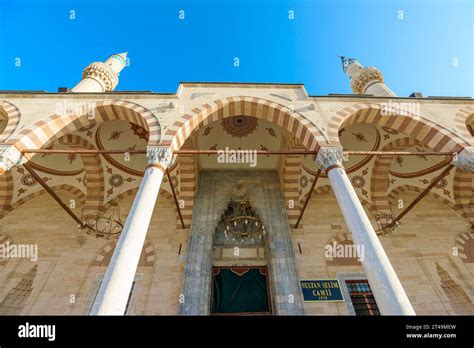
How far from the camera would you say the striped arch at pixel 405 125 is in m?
6.40

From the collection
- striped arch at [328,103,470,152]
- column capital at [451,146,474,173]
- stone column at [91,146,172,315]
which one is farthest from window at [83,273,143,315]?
column capital at [451,146,474,173]

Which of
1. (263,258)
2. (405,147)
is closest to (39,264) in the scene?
(263,258)

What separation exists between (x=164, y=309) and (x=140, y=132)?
16.6ft

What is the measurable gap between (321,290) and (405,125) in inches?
179

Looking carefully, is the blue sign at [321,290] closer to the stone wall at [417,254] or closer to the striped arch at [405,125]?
the stone wall at [417,254]

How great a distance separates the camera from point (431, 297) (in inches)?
272

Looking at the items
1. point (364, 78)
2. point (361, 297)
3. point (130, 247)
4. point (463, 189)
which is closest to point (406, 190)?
point (463, 189)

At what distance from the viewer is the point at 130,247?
425 centimetres

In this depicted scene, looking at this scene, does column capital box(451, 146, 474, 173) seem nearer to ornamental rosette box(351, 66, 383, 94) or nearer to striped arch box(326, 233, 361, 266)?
striped arch box(326, 233, 361, 266)

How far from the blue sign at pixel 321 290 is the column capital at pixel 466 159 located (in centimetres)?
384

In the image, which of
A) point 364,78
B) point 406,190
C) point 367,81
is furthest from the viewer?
point 364,78

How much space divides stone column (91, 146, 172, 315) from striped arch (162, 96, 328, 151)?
58cm

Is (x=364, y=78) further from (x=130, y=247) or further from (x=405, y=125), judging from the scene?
(x=130, y=247)

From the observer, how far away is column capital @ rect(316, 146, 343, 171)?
579 centimetres
